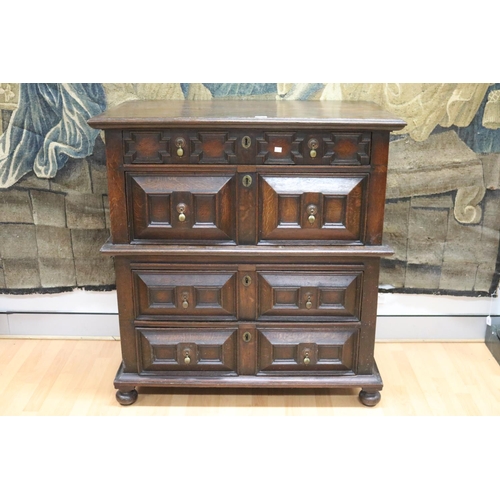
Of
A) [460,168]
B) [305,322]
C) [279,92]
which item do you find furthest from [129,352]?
[460,168]

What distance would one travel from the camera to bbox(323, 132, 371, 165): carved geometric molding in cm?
243

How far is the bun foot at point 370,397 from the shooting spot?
2.81 metres

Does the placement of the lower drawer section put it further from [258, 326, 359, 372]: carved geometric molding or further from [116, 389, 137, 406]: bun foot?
[116, 389, 137, 406]: bun foot

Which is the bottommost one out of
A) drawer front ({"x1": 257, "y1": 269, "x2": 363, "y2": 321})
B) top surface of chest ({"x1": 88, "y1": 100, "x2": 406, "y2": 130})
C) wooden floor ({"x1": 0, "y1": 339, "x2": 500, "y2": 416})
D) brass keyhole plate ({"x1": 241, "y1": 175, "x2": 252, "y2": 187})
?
wooden floor ({"x1": 0, "y1": 339, "x2": 500, "y2": 416})

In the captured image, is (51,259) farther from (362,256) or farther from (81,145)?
(362,256)

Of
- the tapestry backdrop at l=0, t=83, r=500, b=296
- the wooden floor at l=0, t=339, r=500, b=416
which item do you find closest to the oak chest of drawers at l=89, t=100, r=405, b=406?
the wooden floor at l=0, t=339, r=500, b=416

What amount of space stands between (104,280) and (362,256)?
4.55 ft

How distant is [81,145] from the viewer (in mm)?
3041

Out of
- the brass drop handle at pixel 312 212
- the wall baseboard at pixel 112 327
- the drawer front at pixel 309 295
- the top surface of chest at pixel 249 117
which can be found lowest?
the wall baseboard at pixel 112 327

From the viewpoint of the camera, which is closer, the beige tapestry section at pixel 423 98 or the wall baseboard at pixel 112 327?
the beige tapestry section at pixel 423 98

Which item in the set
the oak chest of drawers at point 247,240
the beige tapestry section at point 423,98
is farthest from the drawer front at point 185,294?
the beige tapestry section at point 423,98

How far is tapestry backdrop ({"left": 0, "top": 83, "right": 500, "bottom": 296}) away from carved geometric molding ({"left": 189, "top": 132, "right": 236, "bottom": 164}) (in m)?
0.60

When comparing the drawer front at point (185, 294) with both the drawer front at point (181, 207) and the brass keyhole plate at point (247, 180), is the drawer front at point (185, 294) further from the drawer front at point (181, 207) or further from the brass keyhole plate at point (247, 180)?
the brass keyhole plate at point (247, 180)

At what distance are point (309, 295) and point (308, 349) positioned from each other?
0.25 m
